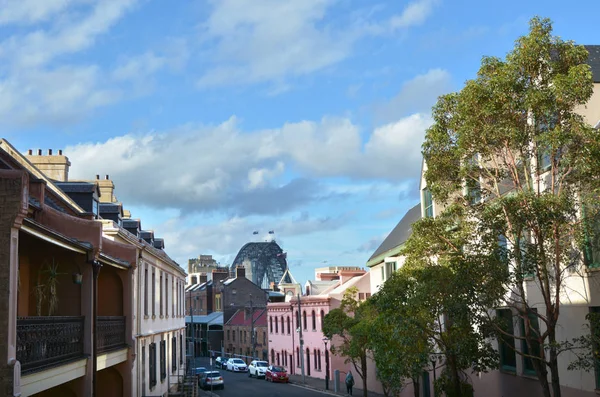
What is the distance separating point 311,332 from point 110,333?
47.7 meters

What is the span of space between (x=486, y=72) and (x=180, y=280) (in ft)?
123

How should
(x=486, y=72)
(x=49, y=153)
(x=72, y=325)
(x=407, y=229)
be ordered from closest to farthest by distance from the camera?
(x=72, y=325)
(x=486, y=72)
(x=49, y=153)
(x=407, y=229)

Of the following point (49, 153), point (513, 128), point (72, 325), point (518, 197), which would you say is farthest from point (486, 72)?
point (49, 153)

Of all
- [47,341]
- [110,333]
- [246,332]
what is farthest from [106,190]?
[246,332]

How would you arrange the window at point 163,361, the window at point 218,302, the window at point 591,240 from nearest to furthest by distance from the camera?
the window at point 591,240, the window at point 163,361, the window at point 218,302

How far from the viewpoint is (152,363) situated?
33.0m

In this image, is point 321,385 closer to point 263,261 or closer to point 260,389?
point 260,389

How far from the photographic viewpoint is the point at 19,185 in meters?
11.9

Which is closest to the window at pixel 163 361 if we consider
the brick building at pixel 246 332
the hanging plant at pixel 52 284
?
the hanging plant at pixel 52 284

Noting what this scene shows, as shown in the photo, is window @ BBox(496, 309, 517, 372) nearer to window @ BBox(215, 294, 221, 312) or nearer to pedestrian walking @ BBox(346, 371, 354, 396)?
pedestrian walking @ BBox(346, 371, 354, 396)

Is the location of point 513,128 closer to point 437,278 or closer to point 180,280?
point 437,278

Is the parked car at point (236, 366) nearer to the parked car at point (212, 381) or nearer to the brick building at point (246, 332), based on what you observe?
the brick building at point (246, 332)

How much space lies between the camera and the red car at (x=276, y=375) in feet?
205

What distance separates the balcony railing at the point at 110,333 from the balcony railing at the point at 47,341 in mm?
2920
